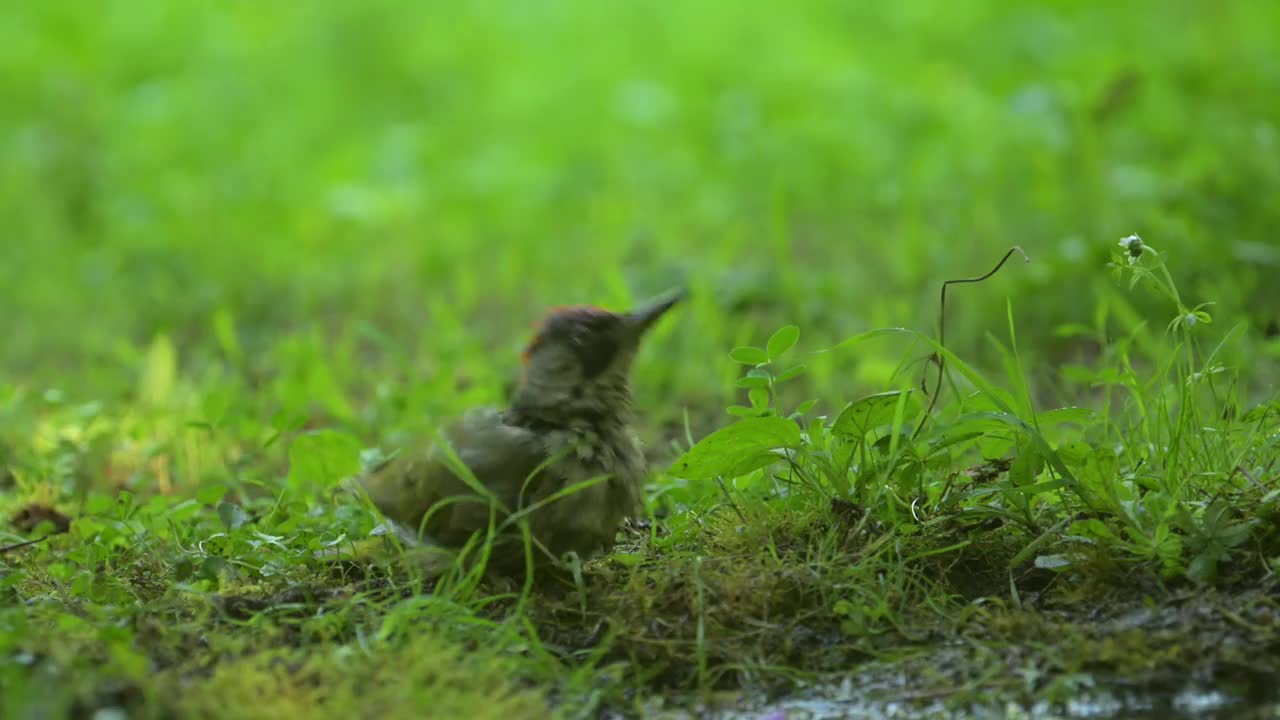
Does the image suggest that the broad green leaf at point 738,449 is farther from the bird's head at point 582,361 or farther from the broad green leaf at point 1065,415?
the broad green leaf at point 1065,415

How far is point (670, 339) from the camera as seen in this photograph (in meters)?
6.15

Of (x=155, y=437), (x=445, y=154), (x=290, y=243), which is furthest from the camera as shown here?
A: (x=445, y=154)

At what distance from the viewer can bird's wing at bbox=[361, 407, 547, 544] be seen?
3443mm

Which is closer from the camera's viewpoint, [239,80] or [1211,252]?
[1211,252]

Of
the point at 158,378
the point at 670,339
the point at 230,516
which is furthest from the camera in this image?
the point at 670,339

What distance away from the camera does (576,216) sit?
27.9 feet

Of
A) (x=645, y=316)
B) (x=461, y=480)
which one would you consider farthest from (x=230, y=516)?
(x=645, y=316)

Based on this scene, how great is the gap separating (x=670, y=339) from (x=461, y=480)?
2.75 meters

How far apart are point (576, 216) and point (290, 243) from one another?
1.63 m

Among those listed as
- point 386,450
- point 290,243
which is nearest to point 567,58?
point 290,243

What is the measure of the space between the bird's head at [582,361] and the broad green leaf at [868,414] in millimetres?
531

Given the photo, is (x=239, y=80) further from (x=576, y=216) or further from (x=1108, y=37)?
(x=1108, y=37)

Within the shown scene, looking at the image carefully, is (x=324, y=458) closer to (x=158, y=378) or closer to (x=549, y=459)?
(x=549, y=459)

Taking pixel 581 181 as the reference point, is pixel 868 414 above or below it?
below
